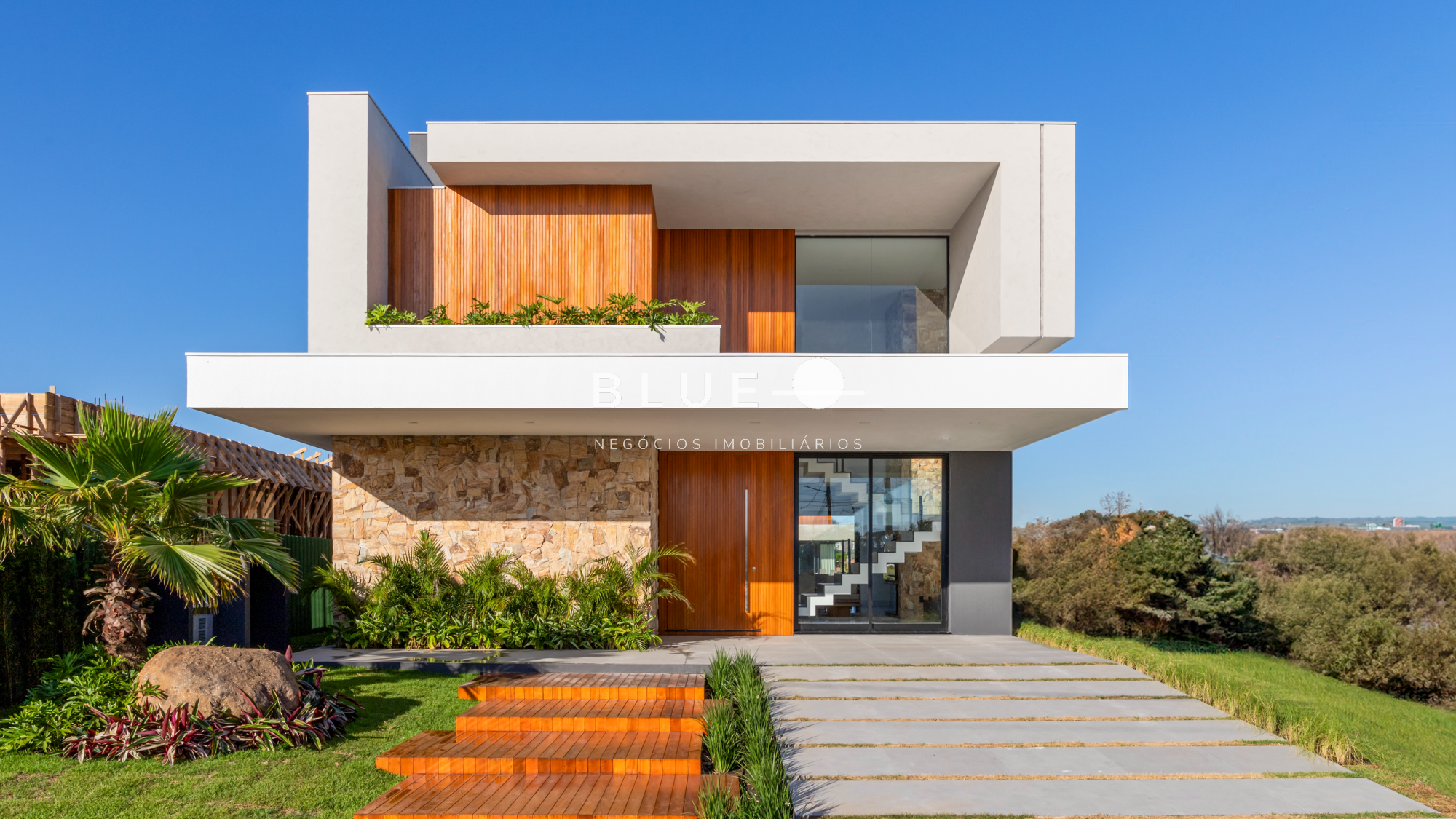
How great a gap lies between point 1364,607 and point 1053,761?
14.7 m

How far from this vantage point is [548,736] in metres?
6.84

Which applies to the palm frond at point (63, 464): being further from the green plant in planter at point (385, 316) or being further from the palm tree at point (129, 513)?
the green plant in planter at point (385, 316)

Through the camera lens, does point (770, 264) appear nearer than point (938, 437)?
No

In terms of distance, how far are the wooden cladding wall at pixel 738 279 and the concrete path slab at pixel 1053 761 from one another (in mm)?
7432

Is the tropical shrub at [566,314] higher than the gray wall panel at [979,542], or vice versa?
the tropical shrub at [566,314]

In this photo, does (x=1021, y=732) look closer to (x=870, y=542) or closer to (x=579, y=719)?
(x=579, y=719)

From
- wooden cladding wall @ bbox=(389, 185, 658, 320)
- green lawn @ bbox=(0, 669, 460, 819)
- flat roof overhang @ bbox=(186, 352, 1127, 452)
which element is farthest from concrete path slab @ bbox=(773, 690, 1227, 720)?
wooden cladding wall @ bbox=(389, 185, 658, 320)

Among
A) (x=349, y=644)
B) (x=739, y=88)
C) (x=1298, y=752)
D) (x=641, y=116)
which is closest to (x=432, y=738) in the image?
(x=349, y=644)

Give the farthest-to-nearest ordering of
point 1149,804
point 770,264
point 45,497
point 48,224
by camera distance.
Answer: point 48,224, point 770,264, point 45,497, point 1149,804

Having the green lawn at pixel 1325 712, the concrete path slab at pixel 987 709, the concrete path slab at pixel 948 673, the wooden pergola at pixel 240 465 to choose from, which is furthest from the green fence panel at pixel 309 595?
the green lawn at pixel 1325 712

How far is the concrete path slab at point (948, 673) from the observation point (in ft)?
29.9

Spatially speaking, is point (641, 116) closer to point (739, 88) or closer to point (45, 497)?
point (739, 88)

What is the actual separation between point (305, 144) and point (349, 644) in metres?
6.98

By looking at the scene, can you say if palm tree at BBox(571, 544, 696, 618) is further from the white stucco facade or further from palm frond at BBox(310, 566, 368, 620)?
palm frond at BBox(310, 566, 368, 620)
